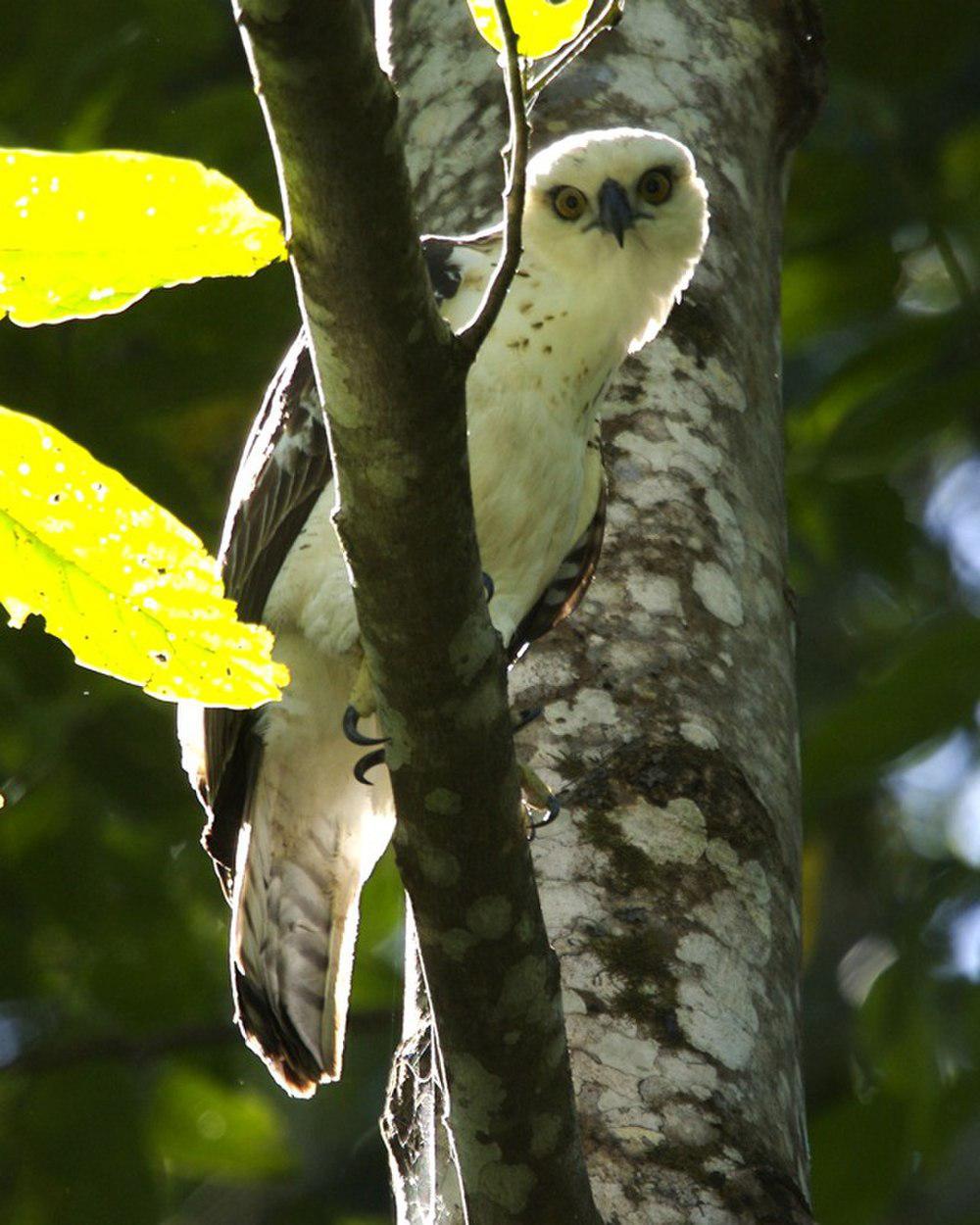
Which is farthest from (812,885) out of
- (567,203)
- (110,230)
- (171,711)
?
(110,230)

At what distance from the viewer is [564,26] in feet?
4.79

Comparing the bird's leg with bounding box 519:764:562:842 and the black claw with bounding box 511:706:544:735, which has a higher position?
the black claw with bounding box 511:706:544:735

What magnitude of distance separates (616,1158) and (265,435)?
158cm

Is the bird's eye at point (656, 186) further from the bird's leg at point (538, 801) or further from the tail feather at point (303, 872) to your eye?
the bird's leg at point (538, 801)

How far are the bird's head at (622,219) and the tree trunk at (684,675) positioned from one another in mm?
81

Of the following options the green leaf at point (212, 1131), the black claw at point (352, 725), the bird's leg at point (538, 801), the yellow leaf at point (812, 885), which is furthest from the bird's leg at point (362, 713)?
the yellow leaf at point (812, 885)

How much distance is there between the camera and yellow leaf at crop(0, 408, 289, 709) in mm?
1247

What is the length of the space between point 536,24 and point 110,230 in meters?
0.44

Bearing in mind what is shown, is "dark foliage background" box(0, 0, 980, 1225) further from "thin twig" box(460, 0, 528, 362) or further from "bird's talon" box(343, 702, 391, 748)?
"thin twig" box(460, 0, 528, 362)

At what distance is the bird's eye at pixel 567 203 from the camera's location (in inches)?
135

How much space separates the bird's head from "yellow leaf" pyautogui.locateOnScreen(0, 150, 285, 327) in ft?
6.69

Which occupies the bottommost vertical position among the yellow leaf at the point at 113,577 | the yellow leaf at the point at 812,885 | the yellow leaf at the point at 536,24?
the yellow leaf at the point at 113,577

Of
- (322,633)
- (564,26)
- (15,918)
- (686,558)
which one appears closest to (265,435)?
(322,633)

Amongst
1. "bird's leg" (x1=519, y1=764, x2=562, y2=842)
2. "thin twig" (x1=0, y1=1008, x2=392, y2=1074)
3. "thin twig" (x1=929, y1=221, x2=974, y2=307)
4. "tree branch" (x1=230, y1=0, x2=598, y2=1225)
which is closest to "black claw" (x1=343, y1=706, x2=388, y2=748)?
"bird's leg" (x1=519, y1=764, x2=562, y2=842)
